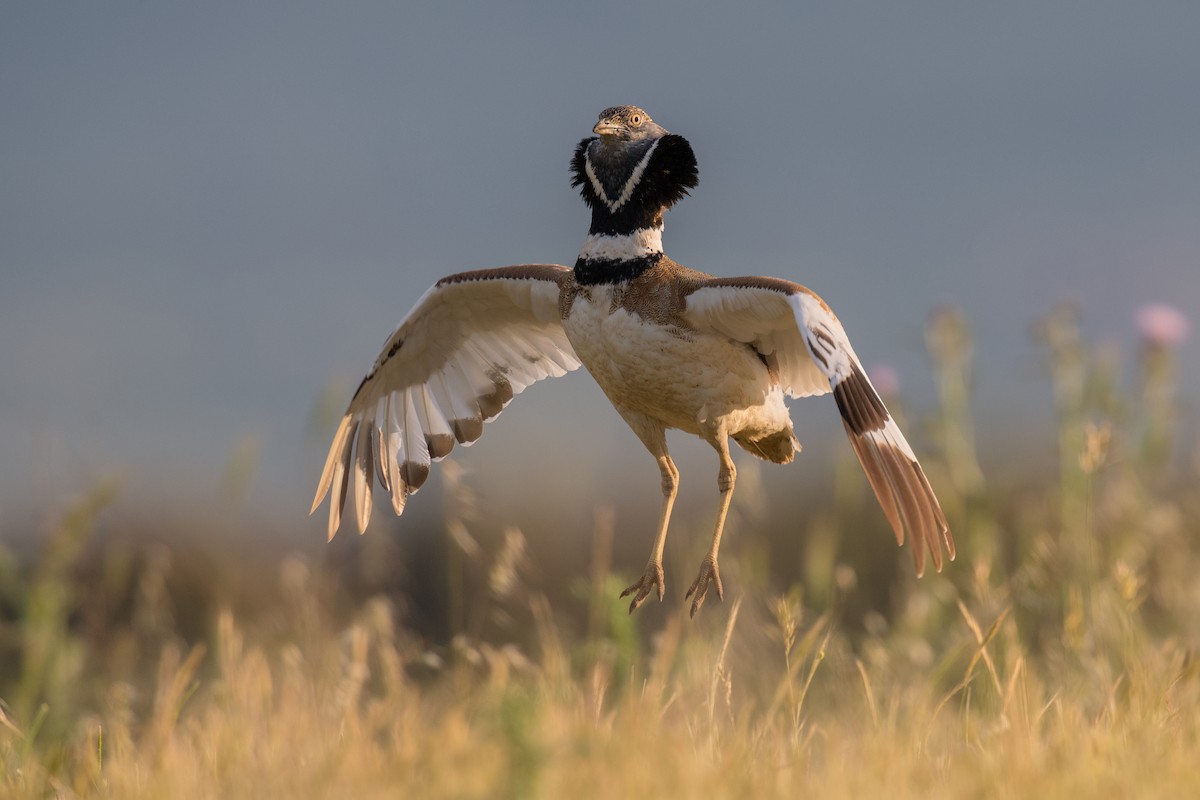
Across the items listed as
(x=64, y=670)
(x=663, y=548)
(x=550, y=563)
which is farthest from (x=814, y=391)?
(x=550, y=563)

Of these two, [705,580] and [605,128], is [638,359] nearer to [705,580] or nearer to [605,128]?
[705,580]

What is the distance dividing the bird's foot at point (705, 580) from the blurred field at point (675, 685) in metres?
0.12

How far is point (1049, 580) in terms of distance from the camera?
6.86 metres

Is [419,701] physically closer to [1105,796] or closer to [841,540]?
[1105,796]

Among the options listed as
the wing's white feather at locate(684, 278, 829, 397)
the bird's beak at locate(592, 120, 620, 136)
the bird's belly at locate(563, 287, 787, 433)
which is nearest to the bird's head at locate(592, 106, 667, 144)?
the bird's beak at locate(592, 120, 620, 136)

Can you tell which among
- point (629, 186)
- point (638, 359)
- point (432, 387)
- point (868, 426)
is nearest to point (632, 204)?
point (629, 186)

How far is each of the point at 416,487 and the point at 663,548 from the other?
73.7 inches

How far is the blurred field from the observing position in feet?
14.3

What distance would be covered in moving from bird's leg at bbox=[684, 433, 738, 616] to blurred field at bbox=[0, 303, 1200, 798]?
0.35 feet

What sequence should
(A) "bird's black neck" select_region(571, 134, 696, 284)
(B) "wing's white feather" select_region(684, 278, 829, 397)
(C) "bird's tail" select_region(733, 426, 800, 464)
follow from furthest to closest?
(C) "bird's tail" select_region(733, 426, 800, 464) → (A) "bird's black neck" select_region(571, 134, 696, 284) → (B) "wing's white feather" select_region(684, 278, 829, 397)

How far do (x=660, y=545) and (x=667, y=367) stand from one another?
892mm

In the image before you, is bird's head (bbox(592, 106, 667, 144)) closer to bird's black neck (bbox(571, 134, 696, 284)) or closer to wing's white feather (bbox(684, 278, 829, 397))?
bird's black neck (bbox(571, 134, 696, 284))

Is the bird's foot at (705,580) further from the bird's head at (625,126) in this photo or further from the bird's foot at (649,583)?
the bird's head at (625,126)

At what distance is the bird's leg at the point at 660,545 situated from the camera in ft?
21.4
